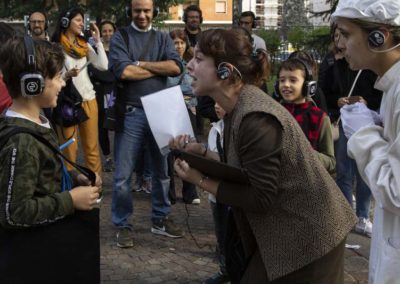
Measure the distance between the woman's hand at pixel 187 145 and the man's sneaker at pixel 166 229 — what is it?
8.49 ft

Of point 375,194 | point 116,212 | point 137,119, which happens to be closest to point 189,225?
point 116,212

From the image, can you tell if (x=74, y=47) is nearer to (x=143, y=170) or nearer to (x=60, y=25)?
(x=60, y=25)

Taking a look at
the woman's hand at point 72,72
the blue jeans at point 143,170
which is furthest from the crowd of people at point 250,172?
the blue jeans at point 143,170

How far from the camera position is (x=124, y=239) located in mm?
5156

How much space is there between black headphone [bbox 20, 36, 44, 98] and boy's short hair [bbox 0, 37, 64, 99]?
1 centimetres

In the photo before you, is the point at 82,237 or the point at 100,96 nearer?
the point at 82,237

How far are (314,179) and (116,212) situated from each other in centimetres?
323

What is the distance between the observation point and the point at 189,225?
5.86 metres

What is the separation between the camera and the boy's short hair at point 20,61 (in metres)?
2.57

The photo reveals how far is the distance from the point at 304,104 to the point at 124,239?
2193mm

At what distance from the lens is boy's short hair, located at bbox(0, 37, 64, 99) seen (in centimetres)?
257

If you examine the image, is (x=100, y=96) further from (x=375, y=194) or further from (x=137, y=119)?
(x=375, y=194)

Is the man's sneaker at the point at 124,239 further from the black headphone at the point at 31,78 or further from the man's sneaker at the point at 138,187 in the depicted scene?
the black headphone at the point at 31,78

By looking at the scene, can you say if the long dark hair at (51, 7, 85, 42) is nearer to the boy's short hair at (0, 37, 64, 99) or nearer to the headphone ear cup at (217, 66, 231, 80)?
the boy's short hair at (0, 37, 64, 99)
